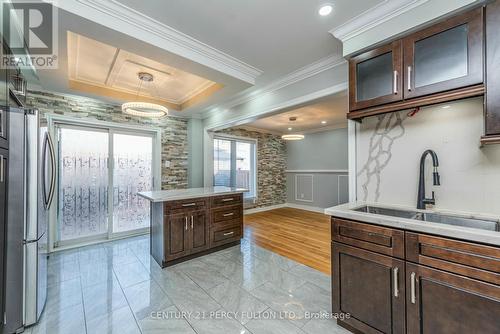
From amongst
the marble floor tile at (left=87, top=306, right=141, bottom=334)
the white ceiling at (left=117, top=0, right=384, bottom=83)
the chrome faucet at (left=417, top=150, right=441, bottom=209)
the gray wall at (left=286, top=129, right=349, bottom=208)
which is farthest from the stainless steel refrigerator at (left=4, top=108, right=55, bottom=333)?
the gray wall at (left=286, top=129, right=349, bottom=208)

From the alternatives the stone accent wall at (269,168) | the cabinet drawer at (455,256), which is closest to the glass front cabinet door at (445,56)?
the cabinet drawer at (455,256)

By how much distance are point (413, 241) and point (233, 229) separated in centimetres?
257

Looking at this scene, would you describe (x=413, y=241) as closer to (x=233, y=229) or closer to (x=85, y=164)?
(x=233, y=229)

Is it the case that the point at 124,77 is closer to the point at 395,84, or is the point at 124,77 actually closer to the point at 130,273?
the point at 130,273

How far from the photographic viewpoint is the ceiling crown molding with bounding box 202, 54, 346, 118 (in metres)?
2.53

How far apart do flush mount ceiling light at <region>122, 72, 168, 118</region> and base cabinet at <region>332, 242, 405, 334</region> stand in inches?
108

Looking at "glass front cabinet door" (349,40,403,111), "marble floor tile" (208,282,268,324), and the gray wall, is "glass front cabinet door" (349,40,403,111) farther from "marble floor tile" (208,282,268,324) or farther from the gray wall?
the gray wall

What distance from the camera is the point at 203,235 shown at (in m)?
3.09

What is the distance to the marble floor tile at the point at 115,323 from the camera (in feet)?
5.55

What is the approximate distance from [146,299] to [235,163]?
14.0 ft

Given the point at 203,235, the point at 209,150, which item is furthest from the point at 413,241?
the point at 209,150

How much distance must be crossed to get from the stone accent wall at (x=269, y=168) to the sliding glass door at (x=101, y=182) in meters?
2.86

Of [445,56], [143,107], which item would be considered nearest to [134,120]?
[143,107]

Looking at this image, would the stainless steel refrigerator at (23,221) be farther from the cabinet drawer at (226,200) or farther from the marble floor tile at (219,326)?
the cabinet drawer at (226,200)
